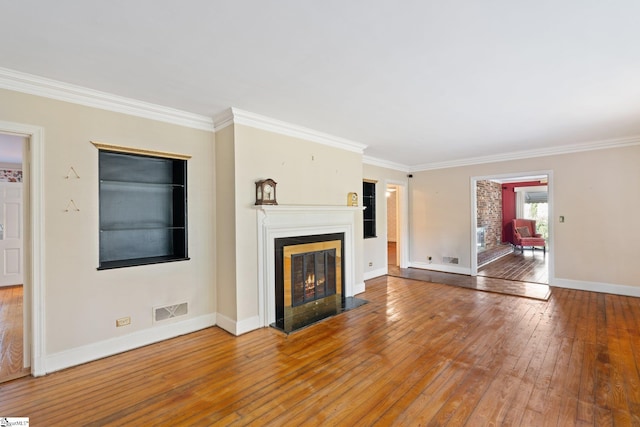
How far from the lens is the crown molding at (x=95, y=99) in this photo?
243 cm

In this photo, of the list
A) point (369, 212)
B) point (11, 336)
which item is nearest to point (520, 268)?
point (369, 212)

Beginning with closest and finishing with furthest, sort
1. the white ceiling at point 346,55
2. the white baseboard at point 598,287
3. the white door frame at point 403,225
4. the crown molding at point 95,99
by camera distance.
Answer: the white ceiling at point 346,55, the crown molding at point 95,99, the white baseboard at point 598,287, the white door frame at point 403,225

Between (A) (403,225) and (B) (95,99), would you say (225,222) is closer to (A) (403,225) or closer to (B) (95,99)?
(B) (95,99)

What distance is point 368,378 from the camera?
2.45 metres

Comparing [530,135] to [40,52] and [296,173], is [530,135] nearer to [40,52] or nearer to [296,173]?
[296,173]

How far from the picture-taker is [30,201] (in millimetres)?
2529

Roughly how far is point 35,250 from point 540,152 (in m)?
7.46

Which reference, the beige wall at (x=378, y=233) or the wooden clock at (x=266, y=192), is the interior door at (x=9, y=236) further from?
the beige wall at (x=378, y=233)

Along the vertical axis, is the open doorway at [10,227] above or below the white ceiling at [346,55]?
below

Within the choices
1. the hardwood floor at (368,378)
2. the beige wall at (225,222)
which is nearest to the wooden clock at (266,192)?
the beige wall at (225,222)

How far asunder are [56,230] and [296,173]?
2.61 meters

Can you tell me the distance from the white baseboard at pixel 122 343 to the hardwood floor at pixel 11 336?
0.24 meters

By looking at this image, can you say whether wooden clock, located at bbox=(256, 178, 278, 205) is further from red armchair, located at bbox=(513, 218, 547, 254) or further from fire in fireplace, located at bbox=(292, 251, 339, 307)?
red armchair, located at bbox=(513, 218, 547, 254)

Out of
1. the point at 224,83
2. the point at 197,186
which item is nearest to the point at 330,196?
the point at 197,186
